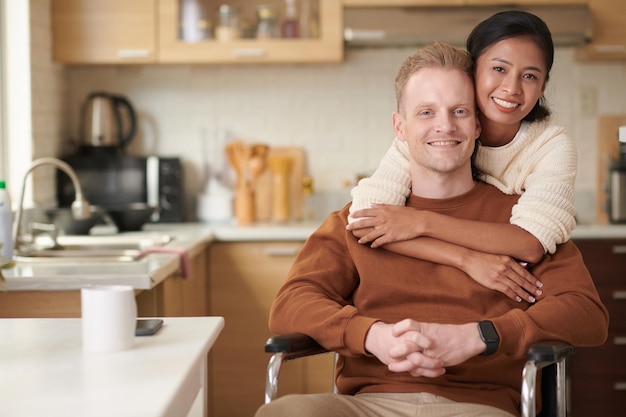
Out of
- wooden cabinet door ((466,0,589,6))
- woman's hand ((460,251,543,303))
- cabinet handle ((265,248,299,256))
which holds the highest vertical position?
wooden cabinet door ((466,0,589,6))

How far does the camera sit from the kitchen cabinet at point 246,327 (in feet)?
12.9

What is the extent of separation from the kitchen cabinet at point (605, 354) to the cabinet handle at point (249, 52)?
5.16 ft

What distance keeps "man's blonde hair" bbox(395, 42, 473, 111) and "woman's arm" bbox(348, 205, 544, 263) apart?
0.29m

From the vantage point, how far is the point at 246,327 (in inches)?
155

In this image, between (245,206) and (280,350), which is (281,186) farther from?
(280,350)

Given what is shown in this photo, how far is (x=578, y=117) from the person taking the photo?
175 inches

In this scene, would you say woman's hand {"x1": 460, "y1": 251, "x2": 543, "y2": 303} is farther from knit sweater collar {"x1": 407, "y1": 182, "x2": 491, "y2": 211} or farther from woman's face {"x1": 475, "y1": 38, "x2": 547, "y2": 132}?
woman's face {"x1": 475, "y1": 38, "x2": 547, "y2": 132}

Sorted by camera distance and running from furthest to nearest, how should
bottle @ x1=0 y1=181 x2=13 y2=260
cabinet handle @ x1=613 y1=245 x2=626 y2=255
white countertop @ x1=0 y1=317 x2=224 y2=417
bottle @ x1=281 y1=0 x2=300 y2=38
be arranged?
bottle @ x1=281 y1=0 x2=300 y2=38, cabinet handle @ x1=613 y1=245 x2=626 y2=255, bottle @ x1=0 y1=181 x2=13 y2=260, white countertop @ x1=0 y1=317 x2=224 y2=417

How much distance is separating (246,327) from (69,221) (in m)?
0.86

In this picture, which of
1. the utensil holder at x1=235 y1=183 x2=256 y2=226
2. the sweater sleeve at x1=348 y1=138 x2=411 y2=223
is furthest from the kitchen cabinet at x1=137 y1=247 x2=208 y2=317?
the sweater sleeve at x1=348 y1=138 x2=411 y2=223

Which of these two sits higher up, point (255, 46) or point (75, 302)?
point (255, 46)

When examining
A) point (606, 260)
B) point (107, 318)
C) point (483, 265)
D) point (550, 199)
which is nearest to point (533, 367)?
point (483, 265)

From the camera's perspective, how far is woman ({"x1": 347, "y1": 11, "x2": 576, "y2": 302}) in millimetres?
2092

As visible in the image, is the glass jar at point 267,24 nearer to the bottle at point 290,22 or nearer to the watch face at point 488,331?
the bottle at point 290,22
